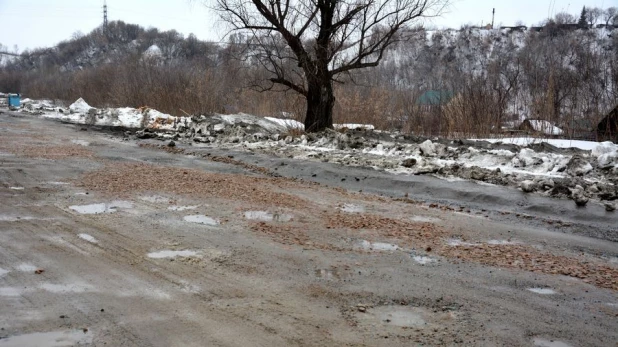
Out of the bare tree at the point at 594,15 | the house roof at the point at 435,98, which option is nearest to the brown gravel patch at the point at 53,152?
the house roof at the point at 435,98

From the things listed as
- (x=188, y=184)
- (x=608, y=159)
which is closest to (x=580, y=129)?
(x=608, y=159)

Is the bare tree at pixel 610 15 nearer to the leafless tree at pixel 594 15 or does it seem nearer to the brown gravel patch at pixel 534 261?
the leafless tree at pixel 594 15

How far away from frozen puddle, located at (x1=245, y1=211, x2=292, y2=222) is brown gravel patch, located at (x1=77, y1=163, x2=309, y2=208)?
1.84ft

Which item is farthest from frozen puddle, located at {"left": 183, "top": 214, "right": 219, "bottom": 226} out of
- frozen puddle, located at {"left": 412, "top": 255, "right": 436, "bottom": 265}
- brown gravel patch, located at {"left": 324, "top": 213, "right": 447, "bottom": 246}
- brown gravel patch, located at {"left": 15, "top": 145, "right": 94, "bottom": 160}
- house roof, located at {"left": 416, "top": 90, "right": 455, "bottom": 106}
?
house roof, located at {"left": 416, "top": 90, "right": 455, "bottom": 106}

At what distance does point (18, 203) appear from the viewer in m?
6.79

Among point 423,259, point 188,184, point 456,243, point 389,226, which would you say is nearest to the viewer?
point 423,259

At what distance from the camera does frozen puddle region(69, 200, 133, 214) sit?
6480mm

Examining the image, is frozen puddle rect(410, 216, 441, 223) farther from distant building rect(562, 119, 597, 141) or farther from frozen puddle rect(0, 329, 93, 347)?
distant building rect(562, 119, 597, 141)

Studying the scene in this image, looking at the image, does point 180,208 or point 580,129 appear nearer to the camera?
point 180,208

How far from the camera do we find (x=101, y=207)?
6.72 meters

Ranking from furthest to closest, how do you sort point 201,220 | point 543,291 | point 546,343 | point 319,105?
point 319,105, point 201,220, point 543,291, point 546,343

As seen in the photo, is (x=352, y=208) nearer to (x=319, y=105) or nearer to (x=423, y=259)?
(x=423, y=259)

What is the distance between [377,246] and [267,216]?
69.3 inches

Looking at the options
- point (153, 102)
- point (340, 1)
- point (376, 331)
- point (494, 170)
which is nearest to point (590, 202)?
point (494, 170)
